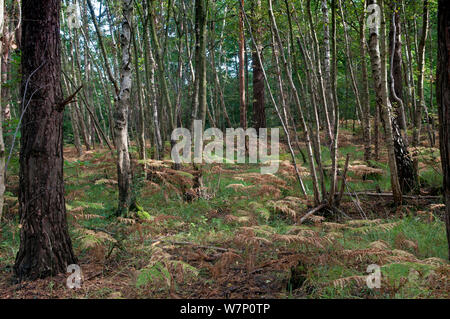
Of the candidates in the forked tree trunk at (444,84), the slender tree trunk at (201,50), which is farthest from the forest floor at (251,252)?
the slender tree trunk at (201,50)

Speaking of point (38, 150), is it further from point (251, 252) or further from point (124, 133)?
point (251, 252)

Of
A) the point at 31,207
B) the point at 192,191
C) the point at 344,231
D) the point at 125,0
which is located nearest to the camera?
the point at 31,207

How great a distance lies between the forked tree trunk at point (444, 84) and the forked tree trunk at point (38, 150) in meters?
3.52

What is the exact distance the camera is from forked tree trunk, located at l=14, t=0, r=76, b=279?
10.7 feet

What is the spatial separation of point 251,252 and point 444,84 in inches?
101

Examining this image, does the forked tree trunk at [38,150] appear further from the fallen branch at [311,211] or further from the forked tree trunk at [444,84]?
the forked tree trunk at [444,84]

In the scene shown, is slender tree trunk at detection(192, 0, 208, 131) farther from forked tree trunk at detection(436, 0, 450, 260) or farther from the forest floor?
forked tree trunk at detection(436, 0, 450, 260)

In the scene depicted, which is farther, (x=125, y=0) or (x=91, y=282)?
(x=125, y=0)

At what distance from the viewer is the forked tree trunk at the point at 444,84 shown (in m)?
2.13

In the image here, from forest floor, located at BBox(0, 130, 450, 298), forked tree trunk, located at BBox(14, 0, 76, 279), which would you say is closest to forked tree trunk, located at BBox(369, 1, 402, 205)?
forest floor, located at BBox(0, 130, 450, 298)
